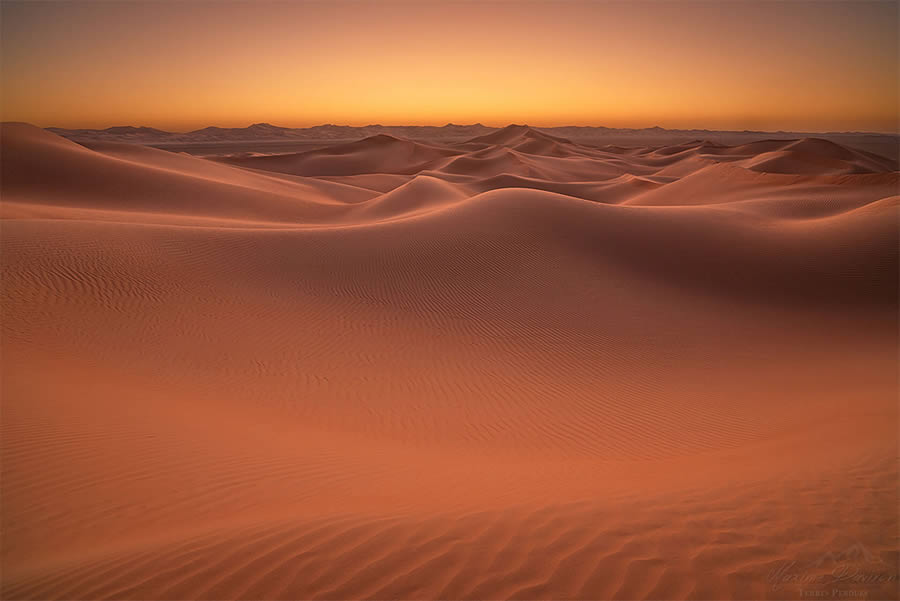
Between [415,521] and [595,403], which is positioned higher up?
[415,521]

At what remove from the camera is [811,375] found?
32.0 feet

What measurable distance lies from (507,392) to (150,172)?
29120mm

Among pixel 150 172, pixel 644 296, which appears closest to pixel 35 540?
pixel 644 296

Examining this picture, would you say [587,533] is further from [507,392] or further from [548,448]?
[507,392]

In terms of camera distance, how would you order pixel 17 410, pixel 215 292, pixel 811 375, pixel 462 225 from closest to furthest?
pixel 17 410 → pixel 811 375 → pixel 215 292 → pixel 462 225

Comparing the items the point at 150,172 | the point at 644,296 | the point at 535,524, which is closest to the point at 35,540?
the point at 535,524

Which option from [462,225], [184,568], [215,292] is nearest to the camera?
[184,568]

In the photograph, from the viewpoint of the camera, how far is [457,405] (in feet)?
27.2

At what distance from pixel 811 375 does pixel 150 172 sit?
106 feet

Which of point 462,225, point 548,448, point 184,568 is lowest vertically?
point 548,448

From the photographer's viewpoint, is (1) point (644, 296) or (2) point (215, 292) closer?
(2) point (215, 292)

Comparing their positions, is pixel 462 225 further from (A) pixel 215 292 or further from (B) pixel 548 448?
(B) pixel 548 448

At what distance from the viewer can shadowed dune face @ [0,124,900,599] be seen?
11.9 ft

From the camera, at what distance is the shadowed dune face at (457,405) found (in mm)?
3627
